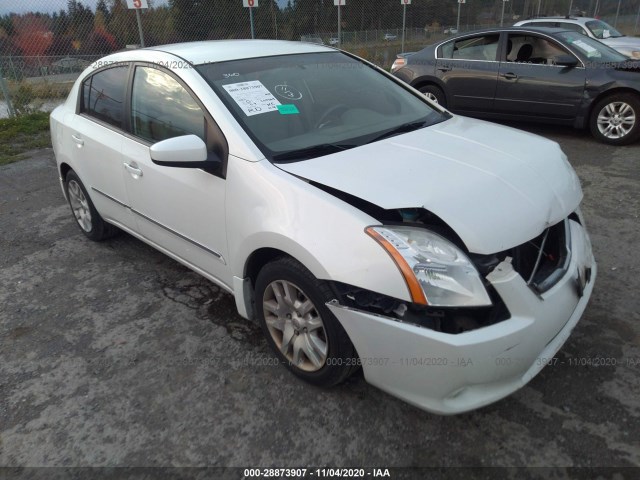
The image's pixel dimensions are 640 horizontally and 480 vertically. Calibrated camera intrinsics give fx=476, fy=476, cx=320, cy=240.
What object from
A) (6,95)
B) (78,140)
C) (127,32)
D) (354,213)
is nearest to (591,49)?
(354,213)

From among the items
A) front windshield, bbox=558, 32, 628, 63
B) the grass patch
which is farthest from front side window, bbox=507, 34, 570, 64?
the grass patch

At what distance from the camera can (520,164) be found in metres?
2.35

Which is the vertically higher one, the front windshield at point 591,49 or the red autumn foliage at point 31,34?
the red autumn foliage at point 31,34

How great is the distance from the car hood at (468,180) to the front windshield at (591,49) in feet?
15.1

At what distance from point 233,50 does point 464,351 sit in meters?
2.34

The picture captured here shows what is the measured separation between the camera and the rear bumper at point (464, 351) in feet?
6.06

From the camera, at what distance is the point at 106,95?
3.56 metres

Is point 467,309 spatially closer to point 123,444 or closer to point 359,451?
point 359,451

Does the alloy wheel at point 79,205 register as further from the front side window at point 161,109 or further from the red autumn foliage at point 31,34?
the red autumn foliage at point 31,34

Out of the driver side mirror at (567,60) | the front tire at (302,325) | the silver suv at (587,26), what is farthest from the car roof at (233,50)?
the silver suv at (587,26)

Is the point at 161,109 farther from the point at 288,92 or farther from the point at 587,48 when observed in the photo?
the point at 587,48

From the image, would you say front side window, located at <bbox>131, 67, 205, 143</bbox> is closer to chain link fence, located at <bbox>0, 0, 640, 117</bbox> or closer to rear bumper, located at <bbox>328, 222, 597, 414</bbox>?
rear bumper, located at <bbox>328, 222, 597, 414</bbox>

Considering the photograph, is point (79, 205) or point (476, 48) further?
point (476, 48)

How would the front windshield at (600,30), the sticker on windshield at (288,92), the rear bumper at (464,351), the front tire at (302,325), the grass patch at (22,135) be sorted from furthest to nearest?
the front windshield at (600,30) → the grass patch at (22,135) → the sticker on windshield at (288,92) → the front tire at (302,325) → the rear bumper at (464,351)
